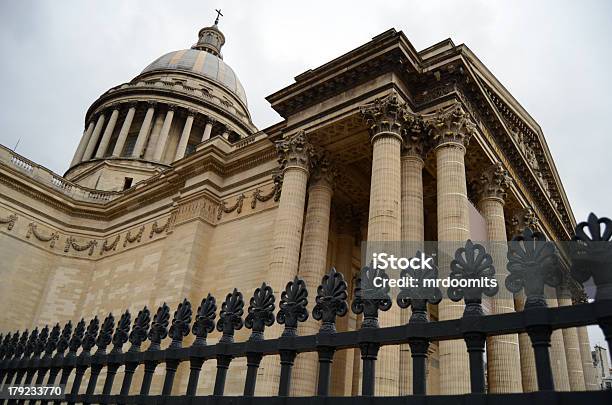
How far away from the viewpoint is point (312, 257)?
15.6 m

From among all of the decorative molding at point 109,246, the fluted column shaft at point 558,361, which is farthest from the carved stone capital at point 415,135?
the decorative molding at point 109,246

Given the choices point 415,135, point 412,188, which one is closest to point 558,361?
point 412,188

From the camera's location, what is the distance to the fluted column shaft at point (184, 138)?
3712 cm

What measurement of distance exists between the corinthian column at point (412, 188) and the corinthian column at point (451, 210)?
0.54 meters

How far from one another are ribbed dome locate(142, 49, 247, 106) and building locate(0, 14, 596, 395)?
2062cm

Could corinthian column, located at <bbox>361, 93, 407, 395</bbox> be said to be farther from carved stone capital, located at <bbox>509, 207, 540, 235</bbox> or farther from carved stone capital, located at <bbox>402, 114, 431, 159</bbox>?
carved stone capital, located at <bbox>509, 207, 540, 235</bbox>

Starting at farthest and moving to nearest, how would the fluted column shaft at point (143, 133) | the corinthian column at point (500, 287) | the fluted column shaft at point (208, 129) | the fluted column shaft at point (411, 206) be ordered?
the fluted column shaft at point (208, 129), the fluted column shaft at point (143, 133), the fluted column shaft at point (411, 206), the corinthian column at point (500, 287)

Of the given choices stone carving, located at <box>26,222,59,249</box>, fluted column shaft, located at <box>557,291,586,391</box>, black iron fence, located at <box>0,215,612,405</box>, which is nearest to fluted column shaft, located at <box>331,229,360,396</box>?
fluted column shaft, located at <box>557,291,586,391</box>

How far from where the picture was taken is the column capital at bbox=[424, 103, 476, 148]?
1371cm

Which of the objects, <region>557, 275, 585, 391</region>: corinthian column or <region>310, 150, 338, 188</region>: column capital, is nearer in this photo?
<region>310, 150, 338, 188</region>: column capital

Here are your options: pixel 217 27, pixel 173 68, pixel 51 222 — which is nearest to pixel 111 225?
pixel 51 222

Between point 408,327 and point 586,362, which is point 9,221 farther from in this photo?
point 586,362

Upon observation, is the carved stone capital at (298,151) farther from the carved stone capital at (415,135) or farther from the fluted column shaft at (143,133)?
the fluted column shaft at (143,133)

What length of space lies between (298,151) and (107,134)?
28064 mm
